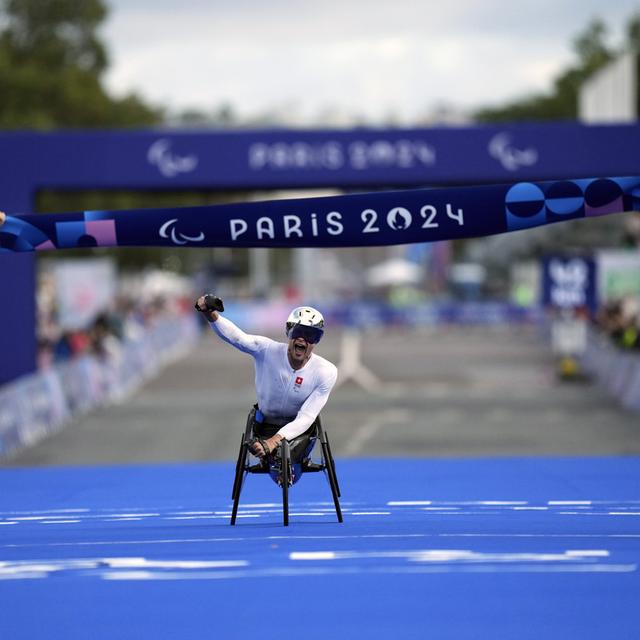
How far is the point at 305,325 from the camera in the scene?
9117mm

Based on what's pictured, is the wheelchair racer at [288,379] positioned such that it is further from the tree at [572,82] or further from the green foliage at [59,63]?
the tree at [572,82]

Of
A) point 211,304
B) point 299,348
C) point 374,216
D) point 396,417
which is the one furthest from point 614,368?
point 211,304

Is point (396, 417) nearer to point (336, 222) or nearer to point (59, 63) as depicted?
point (336, 222)

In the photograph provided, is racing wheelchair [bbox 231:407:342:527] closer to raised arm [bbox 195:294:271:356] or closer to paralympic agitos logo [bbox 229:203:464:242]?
raised arm [bbox 195:294:271:356]

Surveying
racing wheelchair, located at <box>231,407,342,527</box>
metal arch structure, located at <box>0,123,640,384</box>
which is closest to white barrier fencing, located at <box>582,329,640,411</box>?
metal arch structure, located at <box>0,123,640,384</box>

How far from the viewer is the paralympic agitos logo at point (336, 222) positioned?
10.5 metres

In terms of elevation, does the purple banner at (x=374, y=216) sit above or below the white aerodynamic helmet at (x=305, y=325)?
above

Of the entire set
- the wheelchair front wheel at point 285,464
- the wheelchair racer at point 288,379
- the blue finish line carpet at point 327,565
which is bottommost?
the blue finish line carpet at point 327,565

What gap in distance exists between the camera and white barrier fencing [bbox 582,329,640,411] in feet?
89.2

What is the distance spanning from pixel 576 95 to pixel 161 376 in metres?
79.0

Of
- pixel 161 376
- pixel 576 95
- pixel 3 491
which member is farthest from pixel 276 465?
pixel 576 95

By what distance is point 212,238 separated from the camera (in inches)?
420

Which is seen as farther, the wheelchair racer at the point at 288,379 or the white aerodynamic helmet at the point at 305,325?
the wheelchair racer at the point at 288,379

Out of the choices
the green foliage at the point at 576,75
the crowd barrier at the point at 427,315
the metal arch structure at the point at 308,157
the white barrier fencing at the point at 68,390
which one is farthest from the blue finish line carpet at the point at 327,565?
the green foliage at the point at 576,75
